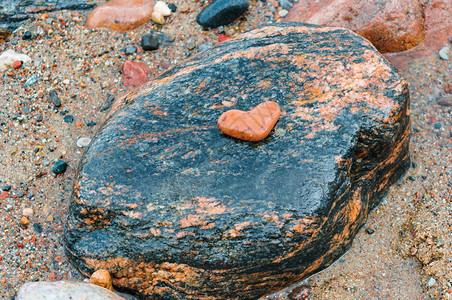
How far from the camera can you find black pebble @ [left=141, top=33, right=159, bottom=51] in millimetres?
4445

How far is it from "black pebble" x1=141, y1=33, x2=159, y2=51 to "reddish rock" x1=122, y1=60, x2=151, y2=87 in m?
0.25

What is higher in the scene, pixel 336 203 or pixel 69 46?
pixel 69 46

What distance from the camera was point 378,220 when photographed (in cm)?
347

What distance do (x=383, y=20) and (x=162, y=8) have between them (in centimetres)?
231

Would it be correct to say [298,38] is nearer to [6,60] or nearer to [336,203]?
[336,203]

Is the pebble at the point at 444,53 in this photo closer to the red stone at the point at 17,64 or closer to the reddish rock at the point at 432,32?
the reddish rock at the point at 432,32

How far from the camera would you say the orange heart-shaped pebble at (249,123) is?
2918 millimetres

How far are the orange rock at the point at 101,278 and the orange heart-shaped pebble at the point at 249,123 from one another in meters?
1.27

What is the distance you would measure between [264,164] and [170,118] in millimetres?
813

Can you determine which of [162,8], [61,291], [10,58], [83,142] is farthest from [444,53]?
[10,58]

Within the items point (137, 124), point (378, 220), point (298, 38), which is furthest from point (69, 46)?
point (378, 220)

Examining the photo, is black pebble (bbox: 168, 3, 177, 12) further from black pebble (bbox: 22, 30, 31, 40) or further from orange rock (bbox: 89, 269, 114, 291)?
orange rock (bbox: 89, 269, 114, 291)

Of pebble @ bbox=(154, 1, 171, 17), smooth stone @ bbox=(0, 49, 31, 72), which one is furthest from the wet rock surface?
pebble @ bbox=(154, 1, 171, 17)

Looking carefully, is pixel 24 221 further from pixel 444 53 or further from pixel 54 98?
pixel 444 53
